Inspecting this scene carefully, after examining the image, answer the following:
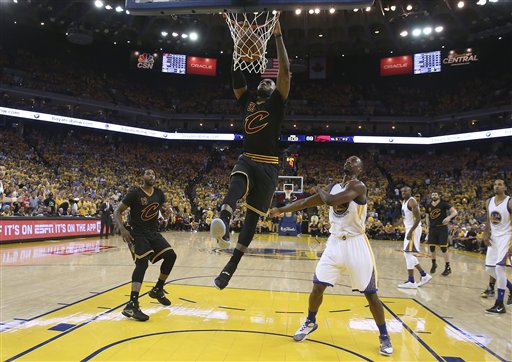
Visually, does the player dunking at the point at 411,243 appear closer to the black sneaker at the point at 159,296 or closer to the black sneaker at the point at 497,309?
the black sneaker at the point at 497,309

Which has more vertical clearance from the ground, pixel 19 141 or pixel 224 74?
pixel 224 74

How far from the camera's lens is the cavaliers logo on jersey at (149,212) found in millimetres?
6605

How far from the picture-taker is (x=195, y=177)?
111ft

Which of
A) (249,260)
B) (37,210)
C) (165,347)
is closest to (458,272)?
(249,260)

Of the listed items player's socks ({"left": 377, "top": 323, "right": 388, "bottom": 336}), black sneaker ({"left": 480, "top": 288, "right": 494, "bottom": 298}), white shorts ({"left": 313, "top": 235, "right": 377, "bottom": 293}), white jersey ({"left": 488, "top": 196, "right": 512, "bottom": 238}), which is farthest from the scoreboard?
player's socks ({"left": 377, "top": 323, "right": 388, "bottom": 336})

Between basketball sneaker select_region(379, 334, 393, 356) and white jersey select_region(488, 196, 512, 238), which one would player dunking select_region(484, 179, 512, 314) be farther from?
basketball sneaker select_region(379, 334, 393, 356)

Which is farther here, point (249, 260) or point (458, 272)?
point (249, 260)

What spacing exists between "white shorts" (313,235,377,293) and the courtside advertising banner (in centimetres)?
1338

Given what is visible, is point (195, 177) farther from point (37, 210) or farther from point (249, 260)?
point (249, 260)

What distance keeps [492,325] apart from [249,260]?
7730mm

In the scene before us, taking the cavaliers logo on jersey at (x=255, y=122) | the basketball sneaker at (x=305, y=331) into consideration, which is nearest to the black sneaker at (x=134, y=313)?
the basketball sneaker at (x=305, y=331)

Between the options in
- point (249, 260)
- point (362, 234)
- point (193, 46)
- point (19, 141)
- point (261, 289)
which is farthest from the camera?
point (193, 46)

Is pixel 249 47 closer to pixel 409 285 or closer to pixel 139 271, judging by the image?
pixel 139 271

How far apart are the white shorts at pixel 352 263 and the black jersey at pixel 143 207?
9.52ft
